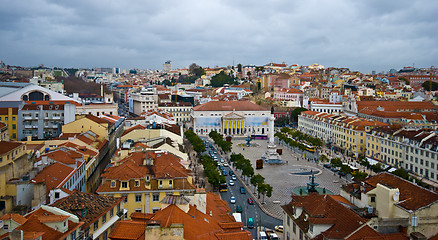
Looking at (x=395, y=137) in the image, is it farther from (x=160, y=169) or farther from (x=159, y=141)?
(x=160, y=169)

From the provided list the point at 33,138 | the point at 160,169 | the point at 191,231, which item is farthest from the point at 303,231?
the point at 33,138

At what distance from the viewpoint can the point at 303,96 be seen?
4860 inches

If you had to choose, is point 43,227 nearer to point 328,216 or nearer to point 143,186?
point 143,186

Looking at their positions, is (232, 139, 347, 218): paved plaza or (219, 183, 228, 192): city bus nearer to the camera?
(232, 139, 347, 218): paved plaza

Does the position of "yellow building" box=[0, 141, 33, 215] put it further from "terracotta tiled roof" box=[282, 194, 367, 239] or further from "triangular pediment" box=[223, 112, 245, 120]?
"triangular pediment" box=[223, 112, 245, 120]

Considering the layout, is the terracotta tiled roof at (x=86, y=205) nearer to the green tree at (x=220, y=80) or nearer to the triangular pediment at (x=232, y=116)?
the triangular pediment at (x=232, y=116)

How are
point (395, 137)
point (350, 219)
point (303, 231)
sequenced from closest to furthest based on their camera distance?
point (350, 219) < point (303, 231) < point (395, 137)

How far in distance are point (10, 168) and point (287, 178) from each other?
1282 inches

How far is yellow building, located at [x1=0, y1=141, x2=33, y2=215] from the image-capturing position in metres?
22.6

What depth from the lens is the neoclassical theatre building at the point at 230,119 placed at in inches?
3900

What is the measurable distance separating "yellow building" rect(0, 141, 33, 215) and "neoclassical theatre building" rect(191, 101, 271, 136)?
7204 centimetres

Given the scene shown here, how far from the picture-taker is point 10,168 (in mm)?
24391

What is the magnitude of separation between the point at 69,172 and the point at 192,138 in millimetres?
37504

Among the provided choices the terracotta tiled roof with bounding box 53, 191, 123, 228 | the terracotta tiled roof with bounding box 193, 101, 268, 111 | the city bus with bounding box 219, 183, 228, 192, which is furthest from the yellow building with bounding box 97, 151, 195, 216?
the terracotta tiled roof with bounding box 193, 101, 268, 111
